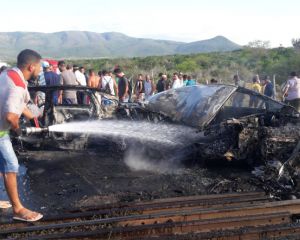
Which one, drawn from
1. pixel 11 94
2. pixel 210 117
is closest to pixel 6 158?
pixel 11 94

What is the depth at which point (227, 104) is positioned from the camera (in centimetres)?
738

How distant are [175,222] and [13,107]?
2.12m

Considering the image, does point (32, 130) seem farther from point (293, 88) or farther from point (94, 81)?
point (293, 88)

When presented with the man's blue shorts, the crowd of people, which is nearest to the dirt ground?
the man's blue shorts

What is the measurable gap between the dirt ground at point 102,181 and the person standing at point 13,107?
2.65 ft

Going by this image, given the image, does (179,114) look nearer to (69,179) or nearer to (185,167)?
(185,167)

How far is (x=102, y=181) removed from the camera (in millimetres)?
6422

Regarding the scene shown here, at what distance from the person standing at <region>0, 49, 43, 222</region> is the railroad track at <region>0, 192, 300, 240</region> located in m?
0.31

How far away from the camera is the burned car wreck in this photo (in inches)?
262

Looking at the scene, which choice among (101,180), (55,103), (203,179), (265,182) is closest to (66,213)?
(101,180)

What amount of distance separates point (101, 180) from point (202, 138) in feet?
6.01

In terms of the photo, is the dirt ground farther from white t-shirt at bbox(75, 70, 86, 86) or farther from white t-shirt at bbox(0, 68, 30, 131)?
white t-shirt at bbox(75, 70, 86, 86)

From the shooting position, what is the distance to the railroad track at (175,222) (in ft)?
13.9

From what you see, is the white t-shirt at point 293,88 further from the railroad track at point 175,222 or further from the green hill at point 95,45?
the green hill at point 95,45
